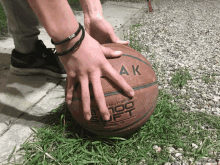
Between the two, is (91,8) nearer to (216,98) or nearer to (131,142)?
(131,142)

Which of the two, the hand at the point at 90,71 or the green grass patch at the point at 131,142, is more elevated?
the hand at the point at 90,71

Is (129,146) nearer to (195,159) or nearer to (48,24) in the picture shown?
(195,159)

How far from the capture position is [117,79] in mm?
1377

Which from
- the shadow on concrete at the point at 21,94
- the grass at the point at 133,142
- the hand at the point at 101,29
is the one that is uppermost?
the hand at the point at 101,29

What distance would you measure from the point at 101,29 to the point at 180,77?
1.38 metres

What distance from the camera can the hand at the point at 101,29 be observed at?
1.85 m

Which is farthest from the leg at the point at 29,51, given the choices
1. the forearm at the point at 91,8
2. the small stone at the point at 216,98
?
the small stone at the point at 216,98

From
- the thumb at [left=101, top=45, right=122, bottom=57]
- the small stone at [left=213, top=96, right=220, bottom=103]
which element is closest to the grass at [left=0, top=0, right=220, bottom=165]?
the small stone at [left=213, top=96, right=220, bottom=103]

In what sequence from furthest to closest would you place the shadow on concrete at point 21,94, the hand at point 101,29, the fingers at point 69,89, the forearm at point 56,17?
the shadow on concrete at point 21,94 < the hand at point 101,29 < the fingers at point 69,89 < the forearm at point 56,17

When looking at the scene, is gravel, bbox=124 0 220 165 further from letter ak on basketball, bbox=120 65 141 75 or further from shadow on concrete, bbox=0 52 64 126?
shadow on concrete, bbox=0 52 64 126

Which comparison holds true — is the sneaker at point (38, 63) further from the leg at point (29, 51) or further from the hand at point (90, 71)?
the hand at point (90, 71)

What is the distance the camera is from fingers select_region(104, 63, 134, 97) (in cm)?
135

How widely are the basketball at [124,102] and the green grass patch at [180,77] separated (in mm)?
969

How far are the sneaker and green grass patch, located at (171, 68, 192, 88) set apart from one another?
1.58 meters
